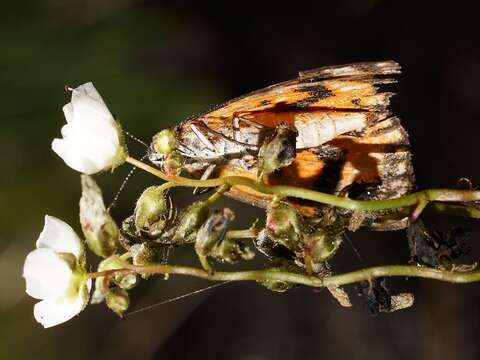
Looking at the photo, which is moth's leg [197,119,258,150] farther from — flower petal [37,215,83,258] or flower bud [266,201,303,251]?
flower petal [37,215,83,258]

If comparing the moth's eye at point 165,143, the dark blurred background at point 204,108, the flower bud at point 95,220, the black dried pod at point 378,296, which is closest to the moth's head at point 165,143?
the moth's eye at point 165,143

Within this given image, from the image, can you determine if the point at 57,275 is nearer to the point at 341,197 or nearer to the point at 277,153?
the point at 277,153

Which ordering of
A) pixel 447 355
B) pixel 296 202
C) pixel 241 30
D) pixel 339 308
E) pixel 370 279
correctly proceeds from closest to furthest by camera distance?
pixel 370 279
pixel 296 202
pixel 447 355
pixel 339 308
pixel 241 30

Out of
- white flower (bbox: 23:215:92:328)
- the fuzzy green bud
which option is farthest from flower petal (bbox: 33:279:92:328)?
the fuzzy green bud

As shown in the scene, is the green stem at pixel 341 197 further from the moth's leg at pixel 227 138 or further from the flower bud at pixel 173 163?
the moth's leg at pixel 227 138

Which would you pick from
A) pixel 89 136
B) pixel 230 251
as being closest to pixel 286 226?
pixel 230 251

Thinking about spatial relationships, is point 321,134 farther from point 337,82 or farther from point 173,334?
point 173,334

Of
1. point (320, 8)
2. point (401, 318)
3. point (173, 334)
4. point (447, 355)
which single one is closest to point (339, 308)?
point (401, 318)
